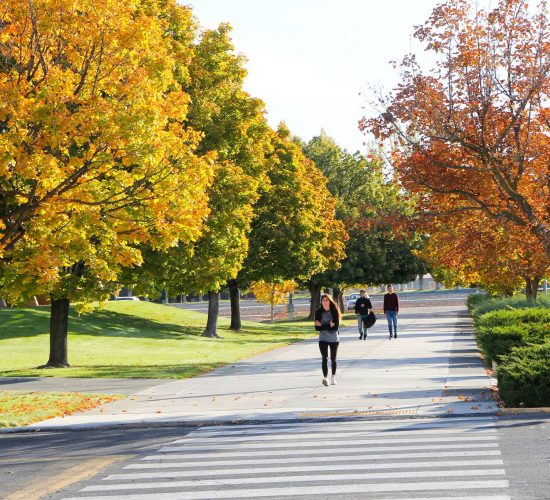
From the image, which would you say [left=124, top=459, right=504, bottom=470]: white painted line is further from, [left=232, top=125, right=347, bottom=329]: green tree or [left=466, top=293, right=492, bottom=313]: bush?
[left=232, top=125, right=347, bottom=329]: green tree

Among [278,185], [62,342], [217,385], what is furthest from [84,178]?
[278,185]

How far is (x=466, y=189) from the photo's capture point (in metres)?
22.8

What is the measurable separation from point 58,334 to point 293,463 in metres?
19.2

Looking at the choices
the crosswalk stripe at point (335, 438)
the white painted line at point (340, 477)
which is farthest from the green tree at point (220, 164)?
the white painted line at point (340, 477)

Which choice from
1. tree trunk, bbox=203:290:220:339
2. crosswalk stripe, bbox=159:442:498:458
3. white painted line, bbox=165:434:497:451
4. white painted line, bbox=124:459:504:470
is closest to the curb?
white painted line, bbox=165:434:497:451

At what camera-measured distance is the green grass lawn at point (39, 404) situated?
52.4 feet

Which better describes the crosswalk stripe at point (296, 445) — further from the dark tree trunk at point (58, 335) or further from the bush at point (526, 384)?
the dark tree trunk at point (58, 335)

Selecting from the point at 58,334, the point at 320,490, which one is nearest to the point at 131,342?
the point at 58,334

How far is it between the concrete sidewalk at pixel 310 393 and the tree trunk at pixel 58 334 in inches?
213

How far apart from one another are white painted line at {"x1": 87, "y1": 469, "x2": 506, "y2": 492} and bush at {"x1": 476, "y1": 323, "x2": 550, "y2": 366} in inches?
369

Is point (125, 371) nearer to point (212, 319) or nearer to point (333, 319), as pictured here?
point (333, 319)

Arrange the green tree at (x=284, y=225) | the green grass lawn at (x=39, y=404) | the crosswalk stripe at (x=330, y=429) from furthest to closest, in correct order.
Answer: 1. the green tree at (x=284, y=225)
2. the green grass lawn at (x=39, y=404)
3. the crosswalk stripe at (x=330, y=429)

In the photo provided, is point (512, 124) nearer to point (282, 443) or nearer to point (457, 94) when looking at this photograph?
point (457, 94)

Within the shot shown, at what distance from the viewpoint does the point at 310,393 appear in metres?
18.2
